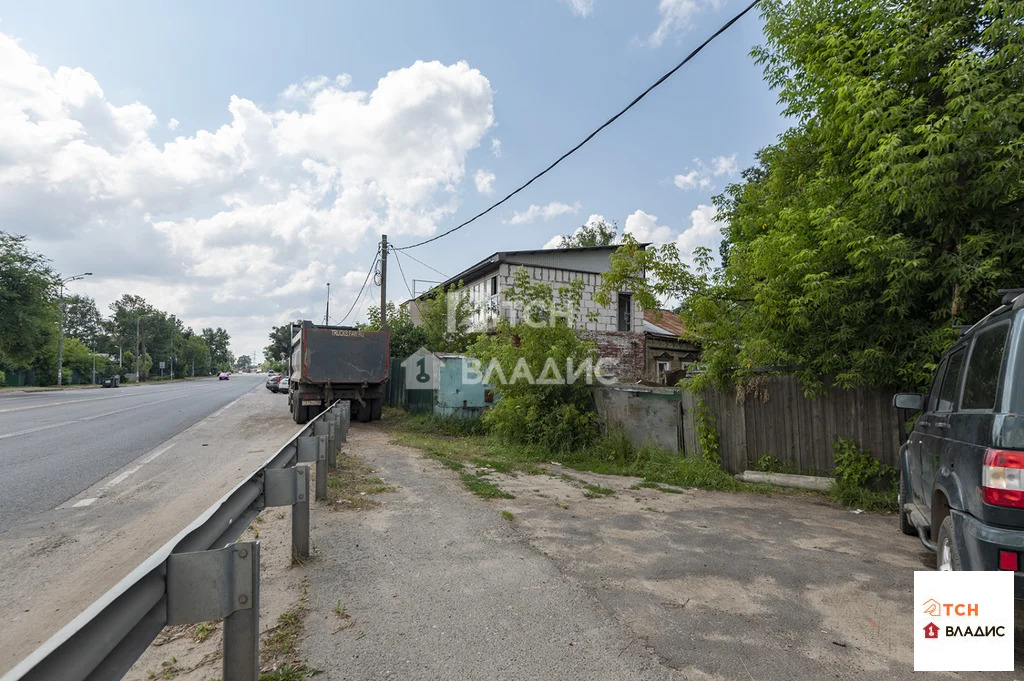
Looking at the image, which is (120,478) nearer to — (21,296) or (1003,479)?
(1003,479)

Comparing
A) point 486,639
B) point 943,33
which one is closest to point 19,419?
point 486,639

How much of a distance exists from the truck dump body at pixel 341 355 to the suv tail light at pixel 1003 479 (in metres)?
15.4

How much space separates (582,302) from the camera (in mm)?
26125

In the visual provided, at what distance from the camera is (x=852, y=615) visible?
3.70 m

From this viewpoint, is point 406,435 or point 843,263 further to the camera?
point 406,435

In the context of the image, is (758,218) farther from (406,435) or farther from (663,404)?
(406,435)

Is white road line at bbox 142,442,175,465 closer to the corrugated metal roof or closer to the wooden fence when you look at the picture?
the wooden fence

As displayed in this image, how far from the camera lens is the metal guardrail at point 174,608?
1.53 meters

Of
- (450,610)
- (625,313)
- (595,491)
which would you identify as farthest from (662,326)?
(450,610)

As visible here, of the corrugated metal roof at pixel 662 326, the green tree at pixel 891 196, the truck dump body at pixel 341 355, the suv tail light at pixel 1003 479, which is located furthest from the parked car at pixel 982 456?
the corrugated metal roof at pixel 662 326

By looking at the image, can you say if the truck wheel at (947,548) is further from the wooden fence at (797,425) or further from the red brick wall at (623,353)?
the red brick wall at (623,353)

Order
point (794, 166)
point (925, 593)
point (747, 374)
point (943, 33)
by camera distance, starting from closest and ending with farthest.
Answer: point (925, 593) → point (943, 33) → point (747, 374) → point (794, 166)

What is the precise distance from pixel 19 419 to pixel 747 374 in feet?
60.1

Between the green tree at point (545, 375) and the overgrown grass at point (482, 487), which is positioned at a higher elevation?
the green tree at point (545, 375)
